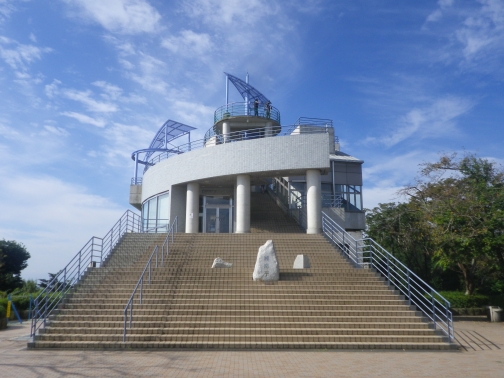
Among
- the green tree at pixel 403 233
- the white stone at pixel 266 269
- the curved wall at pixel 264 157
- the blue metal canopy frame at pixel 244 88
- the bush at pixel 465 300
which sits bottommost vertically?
the bush at pixel 465 300

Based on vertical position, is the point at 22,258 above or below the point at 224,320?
above

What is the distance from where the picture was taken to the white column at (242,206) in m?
20.5

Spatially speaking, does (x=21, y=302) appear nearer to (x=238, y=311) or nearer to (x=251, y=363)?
Answer: (x=238, y=311)

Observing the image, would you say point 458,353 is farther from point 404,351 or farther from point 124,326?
point 124,326

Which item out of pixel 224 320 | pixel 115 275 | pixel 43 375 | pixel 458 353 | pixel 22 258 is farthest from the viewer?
pixel 22 258

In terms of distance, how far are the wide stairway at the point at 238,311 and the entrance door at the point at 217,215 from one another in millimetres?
8139

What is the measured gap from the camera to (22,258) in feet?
134

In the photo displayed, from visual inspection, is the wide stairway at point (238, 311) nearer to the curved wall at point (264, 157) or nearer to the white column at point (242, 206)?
the white column at point (242, 206)

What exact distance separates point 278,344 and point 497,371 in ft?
13.6

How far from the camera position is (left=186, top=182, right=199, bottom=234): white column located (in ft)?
71.8

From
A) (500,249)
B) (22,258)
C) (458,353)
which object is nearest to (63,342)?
(458,353)

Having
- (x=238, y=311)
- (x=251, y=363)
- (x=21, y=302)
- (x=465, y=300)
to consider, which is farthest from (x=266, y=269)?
(x=21, y=302)

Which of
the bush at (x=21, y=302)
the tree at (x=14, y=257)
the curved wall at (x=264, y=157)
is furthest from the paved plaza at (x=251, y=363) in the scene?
the tree at (x=14, y=257)

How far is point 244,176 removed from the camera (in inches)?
825
